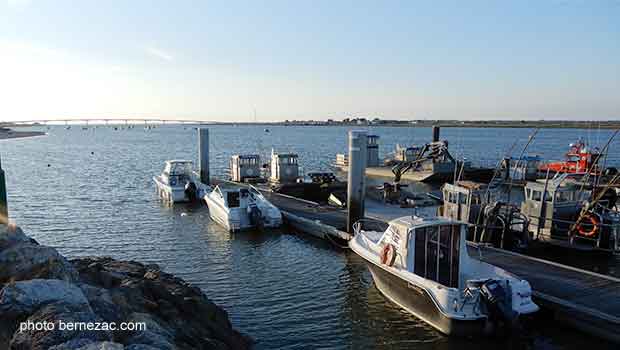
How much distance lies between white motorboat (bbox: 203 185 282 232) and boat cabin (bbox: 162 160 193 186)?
888 cm

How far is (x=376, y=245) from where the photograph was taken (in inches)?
568

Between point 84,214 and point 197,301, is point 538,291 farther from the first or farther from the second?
point 84,214

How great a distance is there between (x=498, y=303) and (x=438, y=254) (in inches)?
89.4

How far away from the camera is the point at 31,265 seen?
884 cm

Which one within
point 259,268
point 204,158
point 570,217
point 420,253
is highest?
point 204,158

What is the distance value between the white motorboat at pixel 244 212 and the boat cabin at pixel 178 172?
8.88 meters

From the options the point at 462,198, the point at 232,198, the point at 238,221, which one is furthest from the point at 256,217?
the point at 462,198

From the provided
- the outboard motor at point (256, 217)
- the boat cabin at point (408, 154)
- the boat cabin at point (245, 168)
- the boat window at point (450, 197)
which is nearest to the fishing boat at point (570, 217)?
the boat window at point (450, 197)

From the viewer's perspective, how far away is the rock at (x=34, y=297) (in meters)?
7.30

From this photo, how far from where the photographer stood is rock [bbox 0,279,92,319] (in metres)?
7.30

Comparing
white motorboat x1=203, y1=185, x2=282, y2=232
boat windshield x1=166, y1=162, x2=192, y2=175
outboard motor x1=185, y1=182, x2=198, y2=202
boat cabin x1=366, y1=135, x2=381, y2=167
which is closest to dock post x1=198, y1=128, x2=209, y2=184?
boat windshield x1=166, y1=162, x2=192, y2=175

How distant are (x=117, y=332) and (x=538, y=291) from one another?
34.7 feet

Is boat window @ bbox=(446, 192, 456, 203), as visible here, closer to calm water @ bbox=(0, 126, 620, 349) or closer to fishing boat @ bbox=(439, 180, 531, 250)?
fishing boat @ bbox=(439, 180, 531, 250)

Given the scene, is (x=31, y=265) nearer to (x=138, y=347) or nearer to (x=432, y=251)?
(x=138, y=347)
